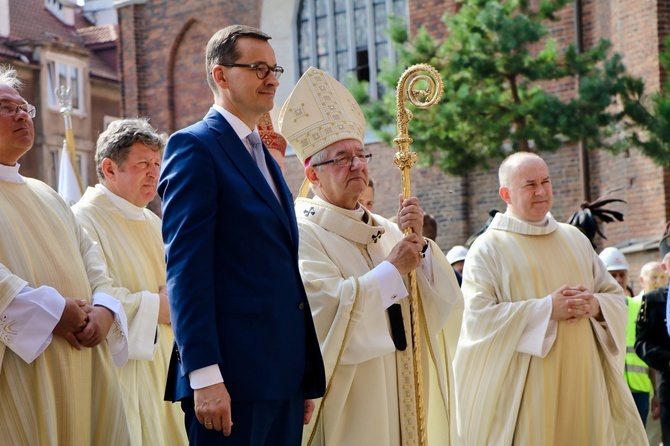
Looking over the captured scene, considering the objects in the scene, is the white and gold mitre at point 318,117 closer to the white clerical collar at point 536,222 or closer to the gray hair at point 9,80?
the gray hair at point 9,80

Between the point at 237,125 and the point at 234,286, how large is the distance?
27.1 inches

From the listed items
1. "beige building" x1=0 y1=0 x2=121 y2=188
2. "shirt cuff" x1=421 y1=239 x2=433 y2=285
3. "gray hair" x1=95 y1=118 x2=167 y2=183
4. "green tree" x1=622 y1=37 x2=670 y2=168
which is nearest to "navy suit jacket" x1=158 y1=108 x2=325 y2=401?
"shirt cuff" x1=421 y1=239 x2=433 y2=285

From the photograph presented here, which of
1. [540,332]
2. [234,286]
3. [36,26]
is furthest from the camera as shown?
[36,26]

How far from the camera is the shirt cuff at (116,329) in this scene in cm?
508

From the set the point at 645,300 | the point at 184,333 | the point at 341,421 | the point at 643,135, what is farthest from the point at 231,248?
the point at 643,135

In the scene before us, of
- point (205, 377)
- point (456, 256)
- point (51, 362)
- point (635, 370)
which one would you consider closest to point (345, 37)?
point (456, 256)

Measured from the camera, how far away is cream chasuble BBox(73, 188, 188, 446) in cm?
614

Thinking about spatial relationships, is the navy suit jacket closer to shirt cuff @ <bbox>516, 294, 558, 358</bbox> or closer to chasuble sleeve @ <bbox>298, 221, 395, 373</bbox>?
chasuble sleeve @ <bbox>298, 221, 395, 373</bbox>

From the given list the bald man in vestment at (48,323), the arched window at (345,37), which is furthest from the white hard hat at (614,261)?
the arched window at (345,37)

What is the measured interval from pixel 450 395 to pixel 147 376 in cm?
167

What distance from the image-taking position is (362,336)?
552 cm

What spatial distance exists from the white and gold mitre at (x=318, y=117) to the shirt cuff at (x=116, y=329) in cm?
134

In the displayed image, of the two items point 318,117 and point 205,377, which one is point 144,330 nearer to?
point 318,117

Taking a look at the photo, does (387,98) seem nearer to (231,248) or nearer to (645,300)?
(645,300)
